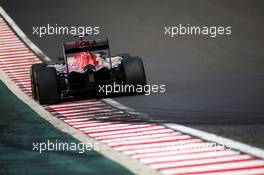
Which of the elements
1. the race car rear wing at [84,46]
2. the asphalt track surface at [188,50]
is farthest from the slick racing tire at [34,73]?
the asphalt track surface at [188,50]

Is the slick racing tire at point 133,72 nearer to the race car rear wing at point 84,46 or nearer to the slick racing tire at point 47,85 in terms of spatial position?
the race car rear wing at point 84,46

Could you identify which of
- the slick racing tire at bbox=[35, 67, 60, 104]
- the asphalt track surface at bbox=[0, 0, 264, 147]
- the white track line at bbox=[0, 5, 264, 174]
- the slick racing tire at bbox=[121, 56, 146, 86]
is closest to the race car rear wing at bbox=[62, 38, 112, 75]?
the slick racing tire at bbox=[121, 56, 146, 86]

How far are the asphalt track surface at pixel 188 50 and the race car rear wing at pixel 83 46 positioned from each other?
1.35 meters

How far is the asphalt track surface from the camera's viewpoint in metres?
15.8

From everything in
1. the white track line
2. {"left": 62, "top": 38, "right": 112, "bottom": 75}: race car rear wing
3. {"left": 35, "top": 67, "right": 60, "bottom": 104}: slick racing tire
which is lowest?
the white track line

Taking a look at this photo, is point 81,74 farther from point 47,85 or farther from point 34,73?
point 34,73

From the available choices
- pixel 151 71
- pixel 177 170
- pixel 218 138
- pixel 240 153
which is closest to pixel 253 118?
pixel 218 138

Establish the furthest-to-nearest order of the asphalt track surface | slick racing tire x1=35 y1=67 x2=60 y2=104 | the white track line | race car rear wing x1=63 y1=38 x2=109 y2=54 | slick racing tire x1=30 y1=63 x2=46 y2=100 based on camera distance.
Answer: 1. slick racing tire x1=30 y1=63 x2=46 y2=100
2. race car rear wing x1=63 y1=38 x2=109 y2=54
3. slick racing tire x1=35 y1=67 x2=60 y2=104
4. the asphalt track surface
5. the white track line

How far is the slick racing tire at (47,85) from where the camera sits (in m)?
→ 18.1

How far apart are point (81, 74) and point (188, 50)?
22.6 feet

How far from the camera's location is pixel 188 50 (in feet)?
80.6

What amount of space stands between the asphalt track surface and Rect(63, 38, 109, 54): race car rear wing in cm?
135

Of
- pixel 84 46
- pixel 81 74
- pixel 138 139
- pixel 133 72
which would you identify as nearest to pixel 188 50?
pixel 133 72

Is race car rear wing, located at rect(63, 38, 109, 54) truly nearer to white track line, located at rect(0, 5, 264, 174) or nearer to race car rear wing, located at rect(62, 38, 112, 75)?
race car rear wing, located at rect(62, 38, 112, 75)
